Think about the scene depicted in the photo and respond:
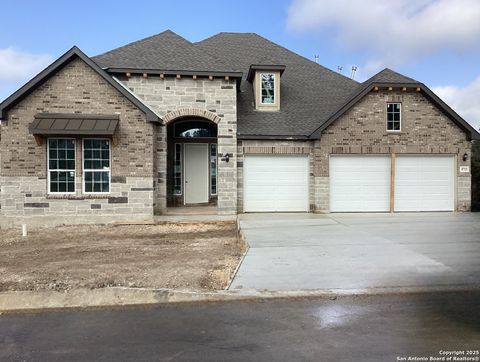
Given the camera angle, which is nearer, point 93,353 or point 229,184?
point 93,353

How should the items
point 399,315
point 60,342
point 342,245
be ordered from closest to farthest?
point 60,342, point 399,315, point 342,245

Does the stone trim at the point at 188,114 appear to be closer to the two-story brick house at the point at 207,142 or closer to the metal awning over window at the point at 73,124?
the two-story brick house at the point at 207,142

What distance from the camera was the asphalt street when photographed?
13.5 ft

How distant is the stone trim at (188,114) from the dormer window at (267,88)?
263 centimetres

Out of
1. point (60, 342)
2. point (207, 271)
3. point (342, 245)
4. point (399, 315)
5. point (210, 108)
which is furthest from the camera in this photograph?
point (210, 108)

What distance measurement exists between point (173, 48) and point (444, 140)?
11.1 metres

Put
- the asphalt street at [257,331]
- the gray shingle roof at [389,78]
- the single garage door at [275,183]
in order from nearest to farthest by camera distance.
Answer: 1. the asphalt street at [257,331]
2. the gray shingle roof at [389,78]
3. the single garage door at [275,183]

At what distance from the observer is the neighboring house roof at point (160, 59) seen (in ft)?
49.0

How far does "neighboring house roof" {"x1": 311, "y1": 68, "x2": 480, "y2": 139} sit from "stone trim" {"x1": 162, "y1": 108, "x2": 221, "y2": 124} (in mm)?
3767

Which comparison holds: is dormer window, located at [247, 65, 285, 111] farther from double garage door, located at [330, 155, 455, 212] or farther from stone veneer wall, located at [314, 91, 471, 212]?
double garage door, located at [330, 155, 455, 212]

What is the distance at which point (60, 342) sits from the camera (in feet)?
14.6

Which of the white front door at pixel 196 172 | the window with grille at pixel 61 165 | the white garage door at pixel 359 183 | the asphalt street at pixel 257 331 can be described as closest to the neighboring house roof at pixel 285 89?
the white garage door at pixel 359 183

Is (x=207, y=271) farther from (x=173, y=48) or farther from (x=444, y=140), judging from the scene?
(x=444, y=140)

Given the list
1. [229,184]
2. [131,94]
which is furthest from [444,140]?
[131,94]
